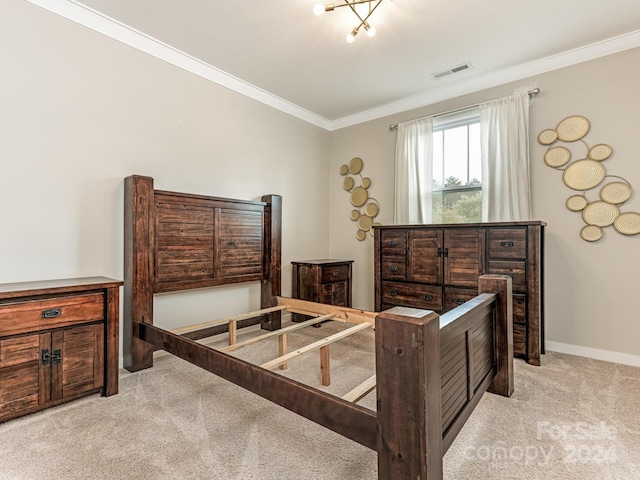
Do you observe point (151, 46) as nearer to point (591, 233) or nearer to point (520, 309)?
point (520, 309)

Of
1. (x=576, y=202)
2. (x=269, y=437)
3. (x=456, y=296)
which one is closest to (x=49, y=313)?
(x=269, y=437)

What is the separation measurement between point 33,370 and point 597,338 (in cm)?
422

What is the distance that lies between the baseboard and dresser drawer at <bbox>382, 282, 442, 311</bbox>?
1123 millimetres

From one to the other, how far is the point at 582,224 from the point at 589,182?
0.38m

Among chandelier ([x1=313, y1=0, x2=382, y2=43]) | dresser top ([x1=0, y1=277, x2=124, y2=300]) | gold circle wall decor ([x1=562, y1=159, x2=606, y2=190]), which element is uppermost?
chandelier ([x1=313, y1=0, x2=382, y2=43])

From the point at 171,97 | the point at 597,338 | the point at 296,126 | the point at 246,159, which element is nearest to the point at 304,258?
the point at 246,159

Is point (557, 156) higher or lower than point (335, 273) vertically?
higher

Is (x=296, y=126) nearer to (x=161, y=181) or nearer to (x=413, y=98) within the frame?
(x=413, y=98)

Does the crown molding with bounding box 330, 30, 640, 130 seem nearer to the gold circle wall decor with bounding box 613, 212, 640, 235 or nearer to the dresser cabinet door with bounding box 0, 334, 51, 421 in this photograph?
the gold circle wall decor with bounding box 613, 212, 640, 235

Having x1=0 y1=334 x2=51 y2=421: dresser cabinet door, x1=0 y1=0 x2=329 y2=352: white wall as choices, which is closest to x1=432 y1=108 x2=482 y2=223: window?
x1=0 y1=0 x2=329 y2=352: white wall

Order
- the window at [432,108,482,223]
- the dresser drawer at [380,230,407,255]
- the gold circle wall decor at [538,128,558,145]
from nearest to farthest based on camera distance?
the gold circle wall decor at [538,128,558,145] < the dresser drawer at [380,230,407,255] < the window at [432,108,482,223]

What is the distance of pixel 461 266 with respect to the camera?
2.93 metres

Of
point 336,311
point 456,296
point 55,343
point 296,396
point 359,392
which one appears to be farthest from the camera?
point 456,296

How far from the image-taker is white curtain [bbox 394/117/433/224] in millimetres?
3686
